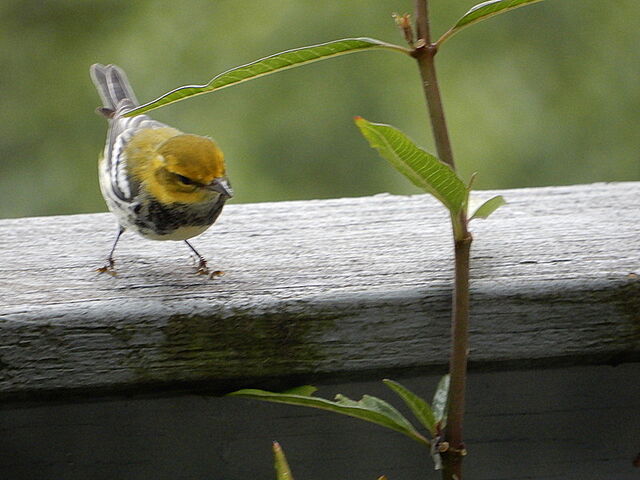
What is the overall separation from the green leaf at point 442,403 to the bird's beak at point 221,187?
840 millimetres

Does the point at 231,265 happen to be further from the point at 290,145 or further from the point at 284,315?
the point at 290,145

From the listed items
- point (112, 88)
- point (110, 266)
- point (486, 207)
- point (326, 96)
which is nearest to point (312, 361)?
point (486, 207)

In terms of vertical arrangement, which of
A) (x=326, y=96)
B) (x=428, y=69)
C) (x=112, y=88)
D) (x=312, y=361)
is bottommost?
(x=326, y=96)

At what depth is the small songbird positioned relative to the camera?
72.6 inches

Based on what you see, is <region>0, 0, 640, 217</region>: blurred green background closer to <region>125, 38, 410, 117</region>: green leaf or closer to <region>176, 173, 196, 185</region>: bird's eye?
<region>176, 173, 196, 185</region>: bird's eye

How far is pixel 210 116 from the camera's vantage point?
3891 mm

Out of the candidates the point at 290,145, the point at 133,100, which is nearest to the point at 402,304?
the point at 133,100

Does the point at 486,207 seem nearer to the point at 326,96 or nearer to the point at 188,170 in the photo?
the point at 188,170

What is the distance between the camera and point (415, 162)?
1.00m

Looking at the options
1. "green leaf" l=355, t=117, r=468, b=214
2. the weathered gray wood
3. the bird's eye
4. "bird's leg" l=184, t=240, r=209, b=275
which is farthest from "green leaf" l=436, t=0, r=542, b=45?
the bird's eye

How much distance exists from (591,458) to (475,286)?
0.31 meters

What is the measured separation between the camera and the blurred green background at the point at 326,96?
383 centimetres

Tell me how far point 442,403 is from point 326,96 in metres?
2.88

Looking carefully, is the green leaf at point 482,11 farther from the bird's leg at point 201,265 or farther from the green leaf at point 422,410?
the bird's leg at point 201,265
